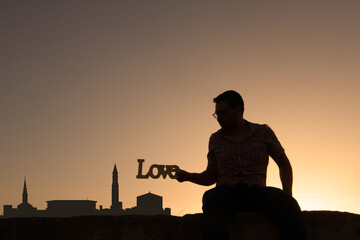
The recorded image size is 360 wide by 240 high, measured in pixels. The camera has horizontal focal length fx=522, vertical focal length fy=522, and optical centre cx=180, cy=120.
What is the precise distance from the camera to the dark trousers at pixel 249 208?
10.5 feet

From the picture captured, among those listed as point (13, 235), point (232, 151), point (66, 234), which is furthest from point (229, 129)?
point (13, 235)

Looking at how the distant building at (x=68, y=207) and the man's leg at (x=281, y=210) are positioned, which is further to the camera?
the distant building at (x=68, y=207)

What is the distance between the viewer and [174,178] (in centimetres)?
359

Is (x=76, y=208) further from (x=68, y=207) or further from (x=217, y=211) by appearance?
(x=217, y=211)

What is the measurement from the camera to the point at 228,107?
365 centimetres

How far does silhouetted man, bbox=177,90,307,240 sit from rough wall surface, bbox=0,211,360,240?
11 centimetres

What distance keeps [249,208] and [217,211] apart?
0.30 meters

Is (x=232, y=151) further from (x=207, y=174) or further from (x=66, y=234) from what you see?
(x=66, y=234)

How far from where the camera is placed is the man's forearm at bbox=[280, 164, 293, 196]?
11.9ft

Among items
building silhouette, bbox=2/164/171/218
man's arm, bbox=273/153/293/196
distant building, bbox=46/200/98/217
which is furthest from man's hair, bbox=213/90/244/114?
distant building, bbox=46/200/98/217

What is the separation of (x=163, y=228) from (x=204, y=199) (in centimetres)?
33

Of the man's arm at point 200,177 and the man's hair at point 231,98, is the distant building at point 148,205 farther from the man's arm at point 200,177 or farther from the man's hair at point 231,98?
the man's hair at point 231,98

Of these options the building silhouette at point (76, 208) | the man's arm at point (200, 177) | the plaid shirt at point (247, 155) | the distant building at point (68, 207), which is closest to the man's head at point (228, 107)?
the plaid shirt at point (247, 155)

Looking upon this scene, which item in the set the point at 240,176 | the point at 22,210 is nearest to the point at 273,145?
the point at 240,176
